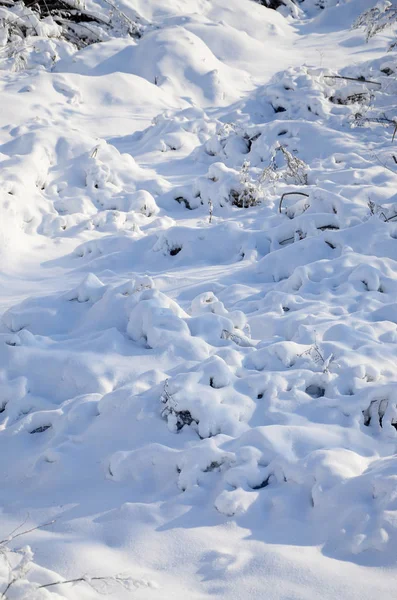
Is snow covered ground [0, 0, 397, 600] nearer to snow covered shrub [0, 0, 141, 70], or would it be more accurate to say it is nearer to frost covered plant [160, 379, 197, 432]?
frost covered plant [160, 379, 197, 432]

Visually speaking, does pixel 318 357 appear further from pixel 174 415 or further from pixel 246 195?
pixel 246 195

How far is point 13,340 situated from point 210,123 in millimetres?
6213

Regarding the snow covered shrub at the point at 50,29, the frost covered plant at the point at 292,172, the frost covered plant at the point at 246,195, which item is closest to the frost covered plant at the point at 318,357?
the frost covered plant at the point at 246,195

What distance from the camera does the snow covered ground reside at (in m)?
2.10

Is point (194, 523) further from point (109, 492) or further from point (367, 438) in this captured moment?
point (367, 438)

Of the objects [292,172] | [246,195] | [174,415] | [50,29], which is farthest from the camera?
[50,29]

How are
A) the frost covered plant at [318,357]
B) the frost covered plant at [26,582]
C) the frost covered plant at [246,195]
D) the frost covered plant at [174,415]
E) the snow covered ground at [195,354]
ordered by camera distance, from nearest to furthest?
the frost covered plant at [26,582] → the snow covered ground at [195,354] → the frost covered plant at [174,415] → the frost covered plant at [318,357] → the frost covered plant at [246,195]

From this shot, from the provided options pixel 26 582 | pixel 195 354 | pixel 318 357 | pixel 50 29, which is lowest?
pixel 195 354

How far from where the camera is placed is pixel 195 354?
341 cm

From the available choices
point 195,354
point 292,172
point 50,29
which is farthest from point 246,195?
point 50,29

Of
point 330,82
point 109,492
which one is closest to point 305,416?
point 109,492

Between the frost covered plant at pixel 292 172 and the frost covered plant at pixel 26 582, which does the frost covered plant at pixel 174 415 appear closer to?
the frost covered plant at pixel 26 582

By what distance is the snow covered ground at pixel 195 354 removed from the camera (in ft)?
6.88

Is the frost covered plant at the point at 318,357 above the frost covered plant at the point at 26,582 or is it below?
below
